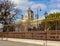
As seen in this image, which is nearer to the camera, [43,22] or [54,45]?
[54,45]

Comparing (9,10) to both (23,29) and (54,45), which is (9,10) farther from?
(54,45)

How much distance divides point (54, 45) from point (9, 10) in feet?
115

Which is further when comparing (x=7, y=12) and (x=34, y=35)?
(x=7, y=12)

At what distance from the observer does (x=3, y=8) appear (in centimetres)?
4809

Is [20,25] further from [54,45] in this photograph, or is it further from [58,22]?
[54,45]

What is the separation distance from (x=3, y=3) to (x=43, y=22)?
1161 inches

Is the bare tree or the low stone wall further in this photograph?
the bare tree

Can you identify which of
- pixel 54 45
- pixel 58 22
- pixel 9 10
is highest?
pixel 9 10

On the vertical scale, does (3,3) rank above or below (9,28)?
above

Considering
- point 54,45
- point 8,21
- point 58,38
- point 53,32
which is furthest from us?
point 8,21

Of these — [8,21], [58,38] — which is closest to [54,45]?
[58,38]

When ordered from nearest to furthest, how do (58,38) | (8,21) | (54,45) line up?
(54,45) < (58,38) < (8,21)

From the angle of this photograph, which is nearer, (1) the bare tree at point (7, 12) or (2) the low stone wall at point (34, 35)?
(2) the low stone wall at point (34, 35)

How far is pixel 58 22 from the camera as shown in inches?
841
